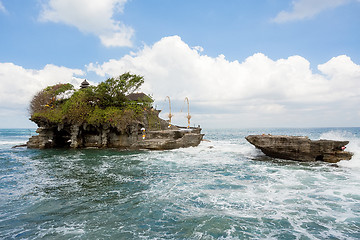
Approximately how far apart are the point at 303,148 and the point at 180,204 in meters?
13.7

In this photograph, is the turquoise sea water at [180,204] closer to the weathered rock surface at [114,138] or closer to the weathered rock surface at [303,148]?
the weathered rock surface at [303,148]

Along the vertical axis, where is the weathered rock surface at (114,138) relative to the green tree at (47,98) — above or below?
below

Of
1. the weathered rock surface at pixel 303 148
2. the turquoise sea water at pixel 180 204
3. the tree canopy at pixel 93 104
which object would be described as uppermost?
the tree canopy at pixel 93 104

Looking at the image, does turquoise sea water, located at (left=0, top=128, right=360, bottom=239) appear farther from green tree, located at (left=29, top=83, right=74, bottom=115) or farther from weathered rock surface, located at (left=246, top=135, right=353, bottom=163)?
green tree, located at (left=29, top=83, right=74, bottom=115)

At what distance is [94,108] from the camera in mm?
29141

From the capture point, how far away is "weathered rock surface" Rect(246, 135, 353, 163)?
1645 centimetres

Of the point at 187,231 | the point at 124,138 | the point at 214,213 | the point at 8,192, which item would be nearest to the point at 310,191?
the point at 214,213

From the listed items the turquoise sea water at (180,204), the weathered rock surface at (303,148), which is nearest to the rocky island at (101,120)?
the weathered rock surface at (303,148)

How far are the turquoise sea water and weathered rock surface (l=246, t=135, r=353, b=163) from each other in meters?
2.88

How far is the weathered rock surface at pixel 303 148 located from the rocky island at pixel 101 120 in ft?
35.8

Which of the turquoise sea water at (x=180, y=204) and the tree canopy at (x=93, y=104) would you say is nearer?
the turquoise sea water at (x=180, y=204)

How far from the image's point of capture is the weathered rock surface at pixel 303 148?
54.0 feet

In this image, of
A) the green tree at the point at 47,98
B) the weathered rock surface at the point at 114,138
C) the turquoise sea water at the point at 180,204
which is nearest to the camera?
the turquoise sea water at the point at 180,204

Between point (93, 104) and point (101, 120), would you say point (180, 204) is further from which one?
point (93, 104)
